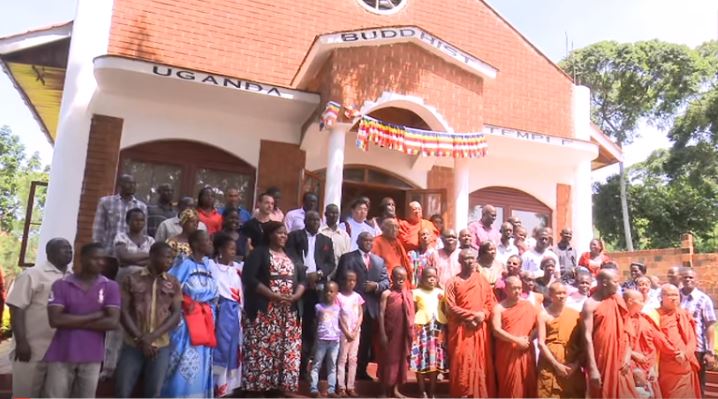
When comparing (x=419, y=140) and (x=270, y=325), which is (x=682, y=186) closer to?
(x=419, y=140)

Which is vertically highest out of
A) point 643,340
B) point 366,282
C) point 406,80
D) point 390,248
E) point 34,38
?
point 34,38

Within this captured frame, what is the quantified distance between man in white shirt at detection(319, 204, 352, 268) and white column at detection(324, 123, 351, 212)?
174cm

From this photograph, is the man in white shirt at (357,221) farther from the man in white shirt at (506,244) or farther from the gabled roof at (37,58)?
the gabled roof at (37,58)

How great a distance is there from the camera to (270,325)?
4.62m

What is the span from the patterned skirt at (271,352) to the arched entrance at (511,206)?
6.62m

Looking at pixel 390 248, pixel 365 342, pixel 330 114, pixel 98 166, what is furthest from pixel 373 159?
pixel 365 342

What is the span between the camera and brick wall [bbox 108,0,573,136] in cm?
878

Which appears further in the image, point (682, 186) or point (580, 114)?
point (682, 186)

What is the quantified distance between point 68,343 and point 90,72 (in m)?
5.87

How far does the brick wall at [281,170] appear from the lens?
9055 millimetres

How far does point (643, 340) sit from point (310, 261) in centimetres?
337

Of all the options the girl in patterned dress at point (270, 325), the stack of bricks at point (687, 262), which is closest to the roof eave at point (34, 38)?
the girl in patterned dress at point (270, 325)

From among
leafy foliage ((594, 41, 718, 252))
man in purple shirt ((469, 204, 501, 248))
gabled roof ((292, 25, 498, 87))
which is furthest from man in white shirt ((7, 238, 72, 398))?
leafy foliage ((594, 41, 718, 252))

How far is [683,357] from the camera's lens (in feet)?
17.8
